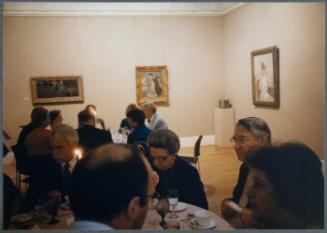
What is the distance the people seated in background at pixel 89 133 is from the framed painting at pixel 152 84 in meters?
1.54

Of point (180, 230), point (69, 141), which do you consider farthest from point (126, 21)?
point (180, 230)

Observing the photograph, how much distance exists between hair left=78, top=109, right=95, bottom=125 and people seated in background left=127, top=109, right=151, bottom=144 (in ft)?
1.72

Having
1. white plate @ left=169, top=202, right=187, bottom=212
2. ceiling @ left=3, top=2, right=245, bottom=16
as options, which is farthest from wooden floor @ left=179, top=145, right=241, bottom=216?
ceiling @ left=3, top=2, right=245, bottom=16

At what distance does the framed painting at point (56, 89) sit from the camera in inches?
179

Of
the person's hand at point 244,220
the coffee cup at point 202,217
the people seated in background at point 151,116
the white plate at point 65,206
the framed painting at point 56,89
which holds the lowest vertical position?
the person's hand at point 244,220

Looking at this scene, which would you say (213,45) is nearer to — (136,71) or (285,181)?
(136,71)

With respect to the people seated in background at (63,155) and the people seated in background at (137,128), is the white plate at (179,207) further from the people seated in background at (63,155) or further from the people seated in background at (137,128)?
the people seated in background at (137,128)

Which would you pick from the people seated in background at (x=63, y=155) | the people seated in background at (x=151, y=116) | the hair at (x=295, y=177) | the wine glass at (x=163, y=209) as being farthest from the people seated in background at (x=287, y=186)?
the people seated in background at (x=63, y=155)

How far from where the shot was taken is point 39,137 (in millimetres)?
3854

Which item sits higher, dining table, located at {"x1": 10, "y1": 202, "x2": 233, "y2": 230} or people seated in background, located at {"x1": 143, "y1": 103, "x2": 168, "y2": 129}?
people seated in background, located at {"x1": 143, "y1": 103, "x2": 168, "y2": 129}

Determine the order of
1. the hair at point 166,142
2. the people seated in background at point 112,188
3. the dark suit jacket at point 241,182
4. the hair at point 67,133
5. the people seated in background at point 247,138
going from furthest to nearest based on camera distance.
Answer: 1. the hair at point 67,133
2. the people seated in background at point 247,138
3. the hair at point 166,142
4. the dark suit jacket at point 241,182
5. the people seated in background at point 112,188

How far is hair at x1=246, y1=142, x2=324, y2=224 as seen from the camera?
3357mm

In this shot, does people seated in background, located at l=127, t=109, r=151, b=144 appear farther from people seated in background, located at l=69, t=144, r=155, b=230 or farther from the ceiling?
the ceiling

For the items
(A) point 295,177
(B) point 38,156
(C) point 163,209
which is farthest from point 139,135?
(A) point 295,177
